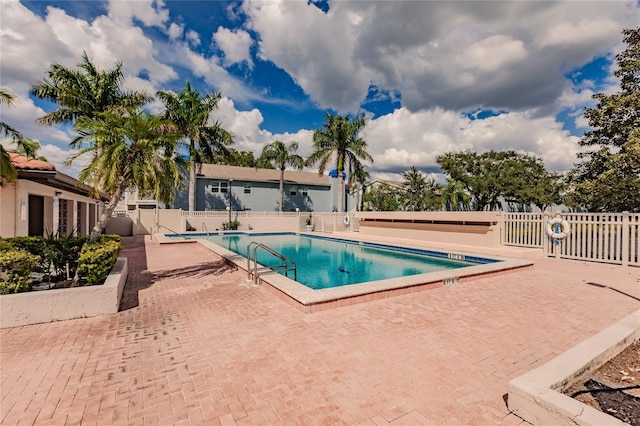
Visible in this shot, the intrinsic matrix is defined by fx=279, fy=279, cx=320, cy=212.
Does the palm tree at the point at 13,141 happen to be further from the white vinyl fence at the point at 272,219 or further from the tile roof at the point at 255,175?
the tile roof at the point at 255,175

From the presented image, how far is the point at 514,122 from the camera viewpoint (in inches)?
977

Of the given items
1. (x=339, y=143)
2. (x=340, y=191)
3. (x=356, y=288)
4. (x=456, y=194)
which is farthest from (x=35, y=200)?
(x=456, y=194)

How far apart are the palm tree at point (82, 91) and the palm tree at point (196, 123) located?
429cm

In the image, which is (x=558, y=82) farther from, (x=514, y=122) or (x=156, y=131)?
(x=156, y=131)

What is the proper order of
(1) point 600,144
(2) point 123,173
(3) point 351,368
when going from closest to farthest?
(3) point 351,368
(2) point 123,173
(1) point 600,144

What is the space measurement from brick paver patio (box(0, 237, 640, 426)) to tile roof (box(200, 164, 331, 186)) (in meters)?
23.9

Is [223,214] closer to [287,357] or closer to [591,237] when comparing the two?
[287,357]

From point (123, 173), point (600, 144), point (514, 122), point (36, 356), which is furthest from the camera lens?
point (514, 122)

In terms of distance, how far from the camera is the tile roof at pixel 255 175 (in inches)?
1217

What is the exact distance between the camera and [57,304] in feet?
15.9

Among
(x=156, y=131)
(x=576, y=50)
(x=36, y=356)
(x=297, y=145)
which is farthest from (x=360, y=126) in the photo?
(x=36, y=356)

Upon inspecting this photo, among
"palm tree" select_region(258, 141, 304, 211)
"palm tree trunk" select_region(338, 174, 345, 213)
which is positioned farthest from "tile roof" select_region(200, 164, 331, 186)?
"palm tree" select_region(258, 141, 304, 211)

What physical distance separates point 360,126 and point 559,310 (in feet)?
78.0

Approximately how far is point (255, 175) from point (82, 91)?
17.3 metres
